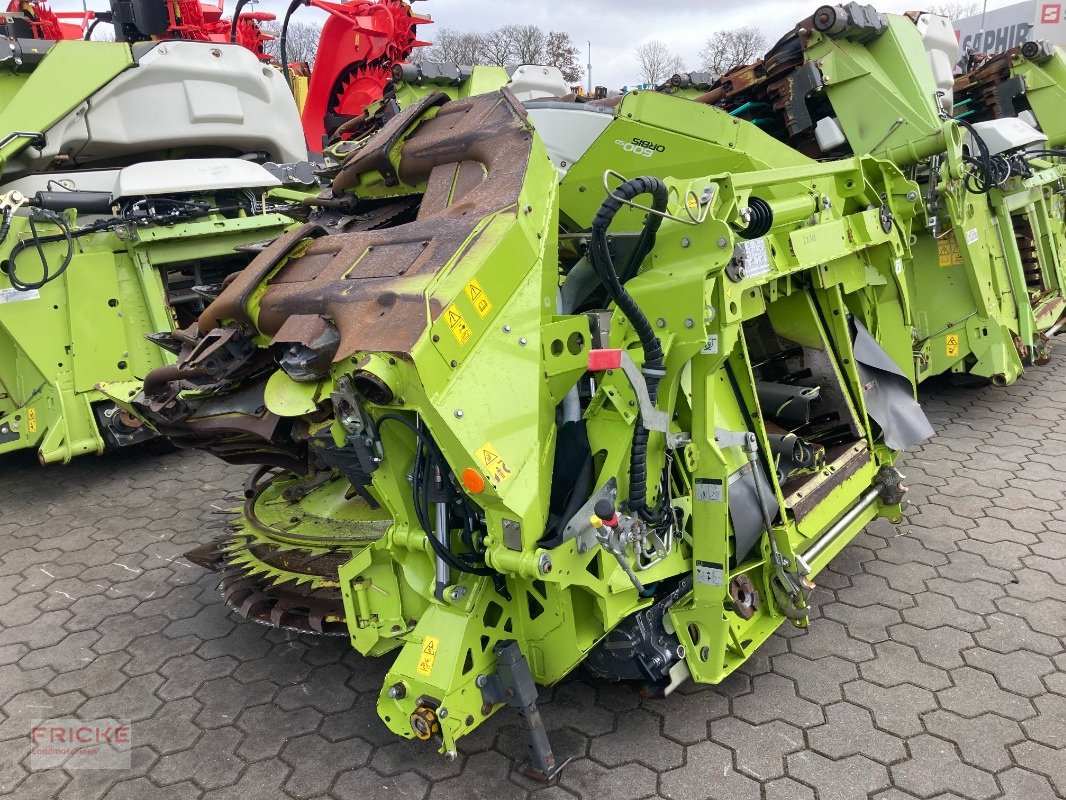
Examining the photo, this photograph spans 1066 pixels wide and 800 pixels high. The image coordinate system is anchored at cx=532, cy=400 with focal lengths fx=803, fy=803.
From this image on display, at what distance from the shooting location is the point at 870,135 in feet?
15.4

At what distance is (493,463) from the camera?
2.11 metres

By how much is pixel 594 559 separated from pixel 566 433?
15.7 inches

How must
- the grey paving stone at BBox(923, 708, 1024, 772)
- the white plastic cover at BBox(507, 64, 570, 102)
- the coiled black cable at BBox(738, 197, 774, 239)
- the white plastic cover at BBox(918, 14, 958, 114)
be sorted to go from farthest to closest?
the white plastic cover at BBox(507, 64, 570, 102) → the white plastic cover at BBox(918, 14, 958, 114) → the coiled black cable at BBox(738, 197, 774, 239) → the grey paving stone at BBox(923, 708, 1024, 772)

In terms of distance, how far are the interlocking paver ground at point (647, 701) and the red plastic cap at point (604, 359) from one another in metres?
1.19

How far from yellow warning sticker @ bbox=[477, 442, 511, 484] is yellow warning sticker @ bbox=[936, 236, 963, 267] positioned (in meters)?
4.20

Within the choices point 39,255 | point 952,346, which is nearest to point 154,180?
point 39,255

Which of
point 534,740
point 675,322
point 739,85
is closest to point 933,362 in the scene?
point 739,85

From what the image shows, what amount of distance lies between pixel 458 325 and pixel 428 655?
96 centimetres

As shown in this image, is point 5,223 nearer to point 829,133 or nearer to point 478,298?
point 478,298

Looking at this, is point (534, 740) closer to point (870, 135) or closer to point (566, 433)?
point (566, 433)

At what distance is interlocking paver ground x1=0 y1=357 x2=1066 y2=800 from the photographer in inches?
93.0

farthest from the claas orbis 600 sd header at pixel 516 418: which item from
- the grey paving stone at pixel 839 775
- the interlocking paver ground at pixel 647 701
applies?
the grey paving stone at pixel 839 775

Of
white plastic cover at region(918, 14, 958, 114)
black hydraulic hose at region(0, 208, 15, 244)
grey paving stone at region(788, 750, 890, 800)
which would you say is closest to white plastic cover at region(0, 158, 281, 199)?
black hydraulic hose at region(0, 208, 15, 244)

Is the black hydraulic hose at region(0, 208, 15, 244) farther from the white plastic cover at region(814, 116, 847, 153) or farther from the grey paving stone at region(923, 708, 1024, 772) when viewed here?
the grey paving stone at region(923, 708, 1024, 772)
